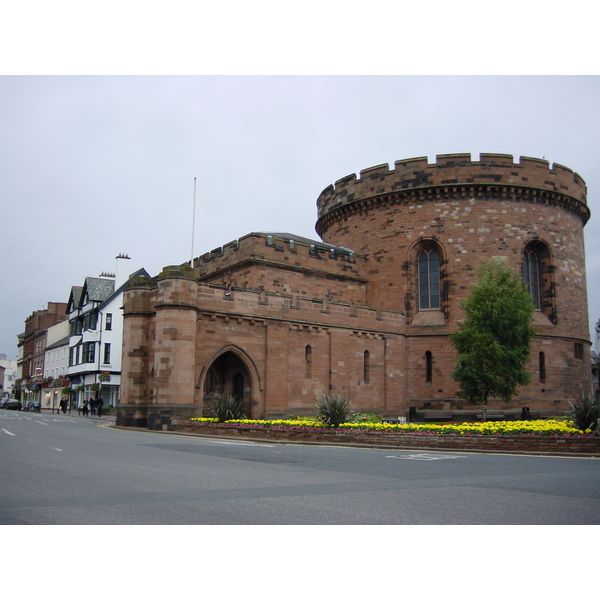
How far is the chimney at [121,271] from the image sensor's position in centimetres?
5766

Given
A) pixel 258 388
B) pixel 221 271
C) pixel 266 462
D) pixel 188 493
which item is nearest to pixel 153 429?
pixel 258 388

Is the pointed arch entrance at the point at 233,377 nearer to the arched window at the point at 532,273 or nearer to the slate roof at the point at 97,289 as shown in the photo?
the arched window at the point at 532,273

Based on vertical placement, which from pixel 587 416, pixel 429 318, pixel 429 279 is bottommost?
pixel 587 416

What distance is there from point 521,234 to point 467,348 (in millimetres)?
9644

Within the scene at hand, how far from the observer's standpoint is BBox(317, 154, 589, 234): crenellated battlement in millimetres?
32094

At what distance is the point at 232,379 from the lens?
29125mm

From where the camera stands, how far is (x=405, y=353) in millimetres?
32938

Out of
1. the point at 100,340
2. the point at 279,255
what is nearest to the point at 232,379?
the point at 279,255

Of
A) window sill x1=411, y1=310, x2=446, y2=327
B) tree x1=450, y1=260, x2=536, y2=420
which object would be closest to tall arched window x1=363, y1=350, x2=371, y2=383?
window sill x1=411, y1=310, x2=446, y2=327

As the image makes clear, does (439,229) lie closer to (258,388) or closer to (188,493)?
(258,388)

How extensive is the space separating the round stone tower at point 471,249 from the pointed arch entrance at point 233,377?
9.61 meters

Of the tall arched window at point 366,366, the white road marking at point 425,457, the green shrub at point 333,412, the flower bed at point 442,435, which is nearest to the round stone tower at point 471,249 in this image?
the tall arched window at point 366,366

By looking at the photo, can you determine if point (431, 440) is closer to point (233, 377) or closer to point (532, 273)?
point (233, 377)

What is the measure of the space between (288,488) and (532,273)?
90.9 feet
